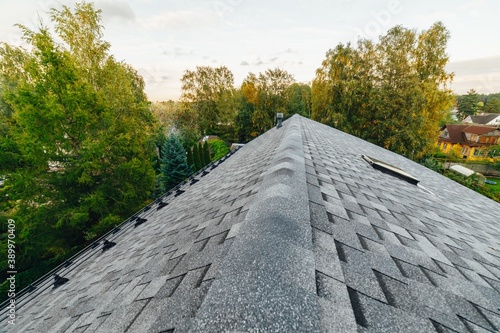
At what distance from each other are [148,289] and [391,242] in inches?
86.6

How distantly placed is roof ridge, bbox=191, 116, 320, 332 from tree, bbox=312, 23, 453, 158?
2103 cm

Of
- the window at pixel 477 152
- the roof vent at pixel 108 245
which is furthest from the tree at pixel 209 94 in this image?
the window at pixel 477 152

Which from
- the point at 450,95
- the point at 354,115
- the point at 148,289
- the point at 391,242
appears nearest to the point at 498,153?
the point at 450,95

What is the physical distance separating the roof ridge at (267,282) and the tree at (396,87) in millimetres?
21032

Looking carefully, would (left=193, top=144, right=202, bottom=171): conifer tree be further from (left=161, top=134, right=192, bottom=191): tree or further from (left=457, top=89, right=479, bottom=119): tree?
(left=457, top=89, right=479, bottom=119): tree

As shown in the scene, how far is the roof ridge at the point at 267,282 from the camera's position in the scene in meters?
0.72

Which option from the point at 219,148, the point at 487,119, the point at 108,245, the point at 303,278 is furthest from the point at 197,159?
the point at 487,119

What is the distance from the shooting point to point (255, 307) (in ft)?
2.47

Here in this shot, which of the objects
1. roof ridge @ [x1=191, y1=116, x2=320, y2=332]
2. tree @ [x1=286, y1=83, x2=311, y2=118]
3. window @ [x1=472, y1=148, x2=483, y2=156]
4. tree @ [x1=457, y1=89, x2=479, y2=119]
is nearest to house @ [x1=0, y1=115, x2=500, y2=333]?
roof ridge @ [x1=191, y1=116, x2=320, y2=332]

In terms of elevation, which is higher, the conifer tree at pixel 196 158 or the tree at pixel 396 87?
the tree at pixel 396 87

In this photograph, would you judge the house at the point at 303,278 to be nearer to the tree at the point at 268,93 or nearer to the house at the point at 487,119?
the tree at the point at 268,93

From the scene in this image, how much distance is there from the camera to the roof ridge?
72 cm

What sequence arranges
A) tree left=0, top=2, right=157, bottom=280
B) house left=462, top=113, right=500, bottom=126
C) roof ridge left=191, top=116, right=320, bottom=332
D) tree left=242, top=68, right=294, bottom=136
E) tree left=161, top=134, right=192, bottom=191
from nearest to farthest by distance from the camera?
roof ridge left=191, top=116, right=320, bottom=332, tree left=0, top=2, right=157, bottom=280, tree left=161, top=134, right=192, bottom=191, tree left=242, top=68, right=294, bottom=136, house left=462, top=113, right=500, bottom=126

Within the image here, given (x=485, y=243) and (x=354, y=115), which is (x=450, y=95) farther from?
(x=485, y=243)
